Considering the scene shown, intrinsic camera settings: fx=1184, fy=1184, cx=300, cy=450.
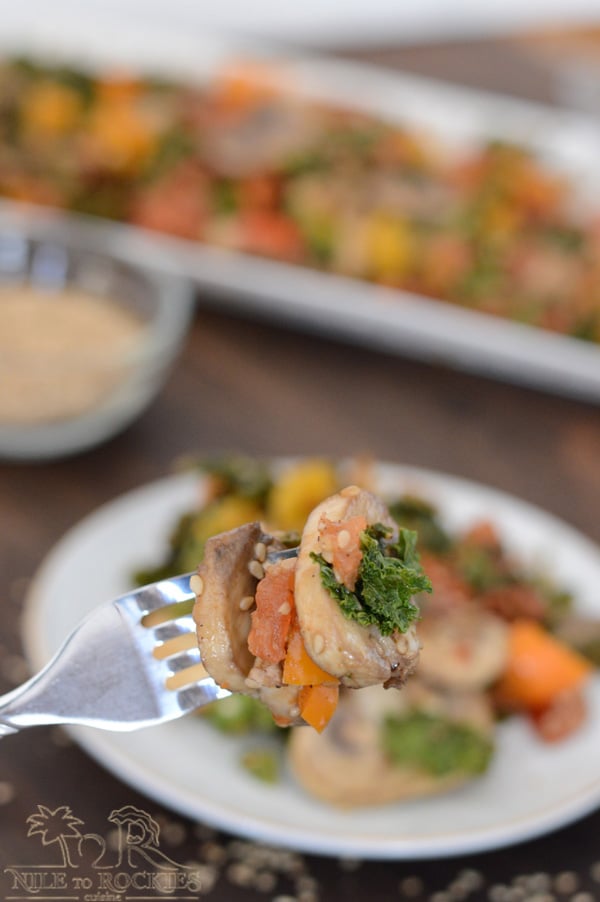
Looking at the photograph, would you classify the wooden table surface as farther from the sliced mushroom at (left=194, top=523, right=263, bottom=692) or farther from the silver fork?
the sliced mushroom at (left=194, top=523, right=263, bottom=692)

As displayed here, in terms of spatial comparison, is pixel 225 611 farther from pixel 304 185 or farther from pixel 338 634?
pixel 304 185

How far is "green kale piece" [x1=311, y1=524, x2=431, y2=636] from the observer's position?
1.36 m

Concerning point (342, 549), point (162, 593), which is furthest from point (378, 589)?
point (162, 593)

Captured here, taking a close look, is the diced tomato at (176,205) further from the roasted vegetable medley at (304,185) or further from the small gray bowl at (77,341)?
the small gray bowl at (77,341)

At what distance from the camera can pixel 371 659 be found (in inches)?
53.5

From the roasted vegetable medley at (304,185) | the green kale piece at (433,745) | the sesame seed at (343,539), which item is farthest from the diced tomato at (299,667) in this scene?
the roasted vegetable medley at (304,185)

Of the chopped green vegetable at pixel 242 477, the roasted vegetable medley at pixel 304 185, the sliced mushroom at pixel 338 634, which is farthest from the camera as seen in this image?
the roasted vegetable medley at pixel 304 185

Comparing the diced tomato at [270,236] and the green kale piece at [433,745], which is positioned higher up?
the diced tomato at [270,236]

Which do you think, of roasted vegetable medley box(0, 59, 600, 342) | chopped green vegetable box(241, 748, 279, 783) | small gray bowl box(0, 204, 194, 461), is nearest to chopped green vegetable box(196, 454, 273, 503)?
small gray bowl box(0, 204, 194, 461)

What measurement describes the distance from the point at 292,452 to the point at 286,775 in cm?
127

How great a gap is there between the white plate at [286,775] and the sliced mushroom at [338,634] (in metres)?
0.61

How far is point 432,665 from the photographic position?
85.7 inches

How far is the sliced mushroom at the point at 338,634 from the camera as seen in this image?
1.35m

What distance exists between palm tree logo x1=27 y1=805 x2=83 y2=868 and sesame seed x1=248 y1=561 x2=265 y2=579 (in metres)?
0.41
